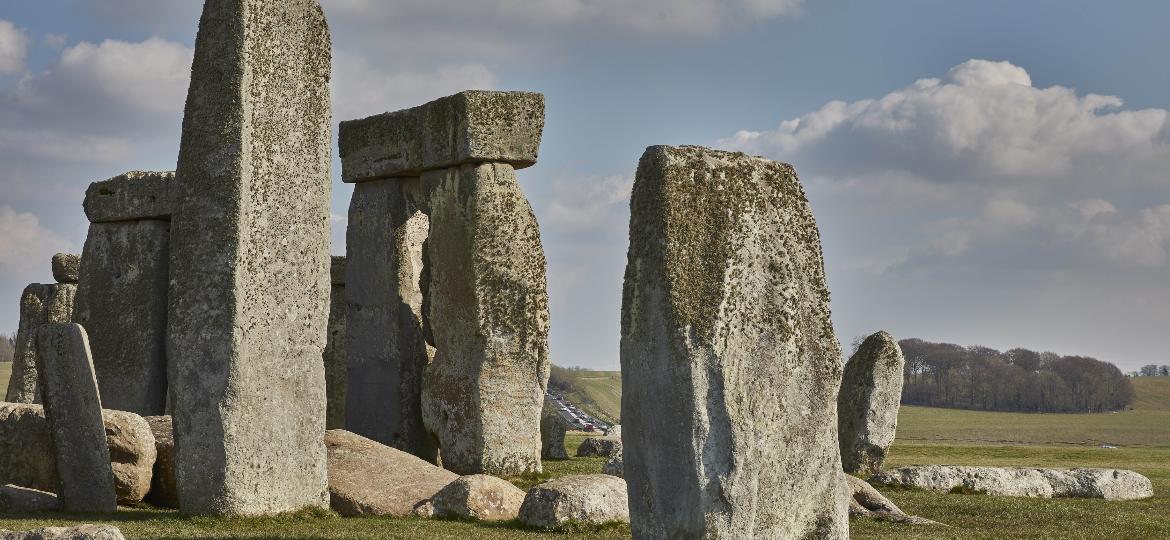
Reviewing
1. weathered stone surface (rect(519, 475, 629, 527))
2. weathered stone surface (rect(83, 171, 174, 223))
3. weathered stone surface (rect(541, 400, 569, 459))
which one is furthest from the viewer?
weathered stone surface (rect(541, 400, 569, 459))

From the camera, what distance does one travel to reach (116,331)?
76.0 ft

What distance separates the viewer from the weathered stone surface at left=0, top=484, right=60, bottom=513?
585 inches

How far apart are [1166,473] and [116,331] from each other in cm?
1943

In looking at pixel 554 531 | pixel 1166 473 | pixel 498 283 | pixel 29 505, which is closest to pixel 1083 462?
pixel 1166 473

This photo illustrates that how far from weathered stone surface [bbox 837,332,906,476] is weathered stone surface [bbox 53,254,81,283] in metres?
17.3

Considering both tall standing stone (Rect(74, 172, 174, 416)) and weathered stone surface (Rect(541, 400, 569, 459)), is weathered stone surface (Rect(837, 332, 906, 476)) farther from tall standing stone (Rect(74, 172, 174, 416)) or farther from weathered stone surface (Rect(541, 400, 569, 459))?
tall standing stone (Rect(74, 172, 174, 416))

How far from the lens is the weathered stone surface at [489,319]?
21.2 m

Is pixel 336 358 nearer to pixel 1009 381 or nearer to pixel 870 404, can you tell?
pixel 870 404

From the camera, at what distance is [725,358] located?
1015 cm

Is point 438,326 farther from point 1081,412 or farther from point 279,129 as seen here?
point 1081,412

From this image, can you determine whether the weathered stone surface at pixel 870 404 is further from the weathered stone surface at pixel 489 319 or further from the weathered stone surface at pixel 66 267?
the weathered stone surface at pixel 66 267

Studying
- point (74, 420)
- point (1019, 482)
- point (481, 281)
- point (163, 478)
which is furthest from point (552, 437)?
point (74, 420)

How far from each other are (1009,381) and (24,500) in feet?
333

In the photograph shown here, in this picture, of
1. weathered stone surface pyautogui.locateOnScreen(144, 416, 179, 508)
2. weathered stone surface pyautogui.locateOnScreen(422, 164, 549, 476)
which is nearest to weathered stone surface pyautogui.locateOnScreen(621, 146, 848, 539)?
weathered stone surface pyautogui.locateOnScreen(144, 416, 179, 508)
